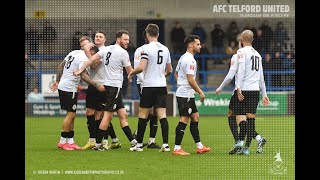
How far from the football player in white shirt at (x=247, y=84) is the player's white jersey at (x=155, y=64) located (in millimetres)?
1587

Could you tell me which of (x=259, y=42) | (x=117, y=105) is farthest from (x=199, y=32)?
(x=117, y=105)

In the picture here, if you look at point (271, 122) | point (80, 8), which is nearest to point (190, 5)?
point (271, 122)

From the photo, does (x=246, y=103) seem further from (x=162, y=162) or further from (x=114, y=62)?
(x=114, y=62)

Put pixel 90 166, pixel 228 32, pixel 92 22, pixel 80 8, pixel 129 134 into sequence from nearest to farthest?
1. pixel 90 166
2. pixel 80 8
3. pixel 129 134
4. pixel 92 22
5. pixel 228 32

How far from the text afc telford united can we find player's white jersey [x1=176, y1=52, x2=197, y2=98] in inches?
43.0

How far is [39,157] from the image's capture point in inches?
625

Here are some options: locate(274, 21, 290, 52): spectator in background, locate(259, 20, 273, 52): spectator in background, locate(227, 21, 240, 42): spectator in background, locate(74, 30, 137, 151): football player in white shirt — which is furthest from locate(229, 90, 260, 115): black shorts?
locate(227, 21, 240, 42): spectator in background

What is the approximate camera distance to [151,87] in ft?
53.6

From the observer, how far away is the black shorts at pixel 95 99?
1725cm

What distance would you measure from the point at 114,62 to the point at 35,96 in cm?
1189

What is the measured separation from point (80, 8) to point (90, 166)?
3320 millimetres

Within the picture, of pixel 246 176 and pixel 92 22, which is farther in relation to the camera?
pixel 92 22

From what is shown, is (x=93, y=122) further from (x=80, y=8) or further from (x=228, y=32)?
(x=228, y=32)

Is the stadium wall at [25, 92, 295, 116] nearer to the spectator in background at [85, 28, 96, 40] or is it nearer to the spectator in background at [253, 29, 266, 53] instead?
the spectator in background at [253, 29, 266, 53]
